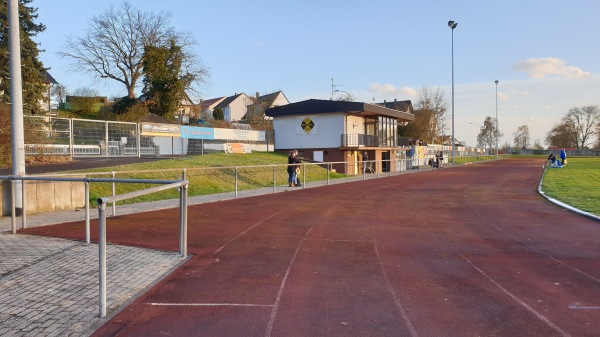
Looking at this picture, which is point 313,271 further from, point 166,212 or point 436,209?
point 436,209

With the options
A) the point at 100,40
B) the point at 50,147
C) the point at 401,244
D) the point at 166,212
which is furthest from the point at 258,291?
the point at 100,40

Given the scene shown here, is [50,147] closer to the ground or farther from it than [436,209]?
farther from it

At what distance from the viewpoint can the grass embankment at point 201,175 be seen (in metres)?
14.4

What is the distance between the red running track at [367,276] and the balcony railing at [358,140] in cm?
2290

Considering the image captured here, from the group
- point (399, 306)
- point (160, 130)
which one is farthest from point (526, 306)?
point (160, 130)

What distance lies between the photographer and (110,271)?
584 centimetres

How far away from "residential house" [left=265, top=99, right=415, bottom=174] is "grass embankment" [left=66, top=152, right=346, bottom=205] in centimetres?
634

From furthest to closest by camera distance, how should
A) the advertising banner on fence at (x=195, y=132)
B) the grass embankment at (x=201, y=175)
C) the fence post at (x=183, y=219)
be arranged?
1. the advertising banner on fence at (x=195, y=132)
2. the grass embankment at (x=201, y=175)
3. the fence post at (x=183, y=219)

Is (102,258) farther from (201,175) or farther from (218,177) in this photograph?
(218,177)

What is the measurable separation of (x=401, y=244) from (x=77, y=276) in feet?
16.6

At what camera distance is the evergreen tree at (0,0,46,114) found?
3164 centimetres

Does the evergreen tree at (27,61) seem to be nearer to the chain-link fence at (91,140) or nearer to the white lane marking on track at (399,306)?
the chain-link fence at (91,140)

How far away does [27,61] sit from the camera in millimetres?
33156

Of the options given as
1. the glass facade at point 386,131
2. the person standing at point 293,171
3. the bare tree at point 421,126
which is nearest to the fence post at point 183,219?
the person standing at point 293,171
